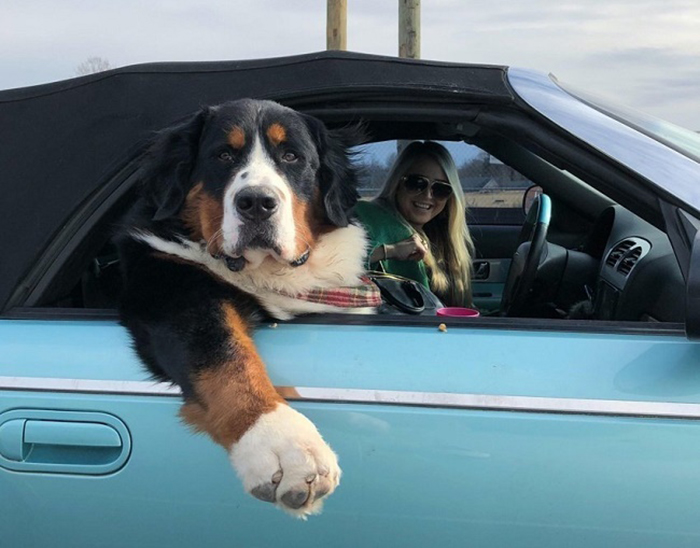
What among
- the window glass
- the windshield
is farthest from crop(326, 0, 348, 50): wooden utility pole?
the windshield

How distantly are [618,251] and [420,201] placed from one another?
91cm

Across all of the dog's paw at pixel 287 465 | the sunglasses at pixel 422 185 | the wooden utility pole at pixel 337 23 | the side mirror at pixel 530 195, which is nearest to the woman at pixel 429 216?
the sunglasses at pixel 422 185

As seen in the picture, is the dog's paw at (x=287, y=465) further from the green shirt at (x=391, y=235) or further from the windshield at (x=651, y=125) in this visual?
the green shirt at (x=391, y=235)

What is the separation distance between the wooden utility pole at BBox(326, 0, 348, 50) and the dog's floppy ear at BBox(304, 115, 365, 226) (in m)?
5.71

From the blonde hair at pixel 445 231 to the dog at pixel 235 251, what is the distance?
88 cm

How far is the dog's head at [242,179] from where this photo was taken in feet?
6.54

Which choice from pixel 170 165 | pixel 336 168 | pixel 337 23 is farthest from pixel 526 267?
pixel 337 23

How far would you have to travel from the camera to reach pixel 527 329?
1777 millimetres

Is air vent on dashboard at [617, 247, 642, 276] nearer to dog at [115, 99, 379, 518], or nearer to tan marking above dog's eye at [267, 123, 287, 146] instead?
dog at [115, 99, 379, 518]

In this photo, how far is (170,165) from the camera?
6.92 ft

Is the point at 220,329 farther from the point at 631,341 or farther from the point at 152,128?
the point at 631,341

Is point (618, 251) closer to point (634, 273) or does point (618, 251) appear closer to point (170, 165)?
point (634, 273)

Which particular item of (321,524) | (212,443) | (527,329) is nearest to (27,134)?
(212,443)

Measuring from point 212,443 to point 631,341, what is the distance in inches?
39.7
